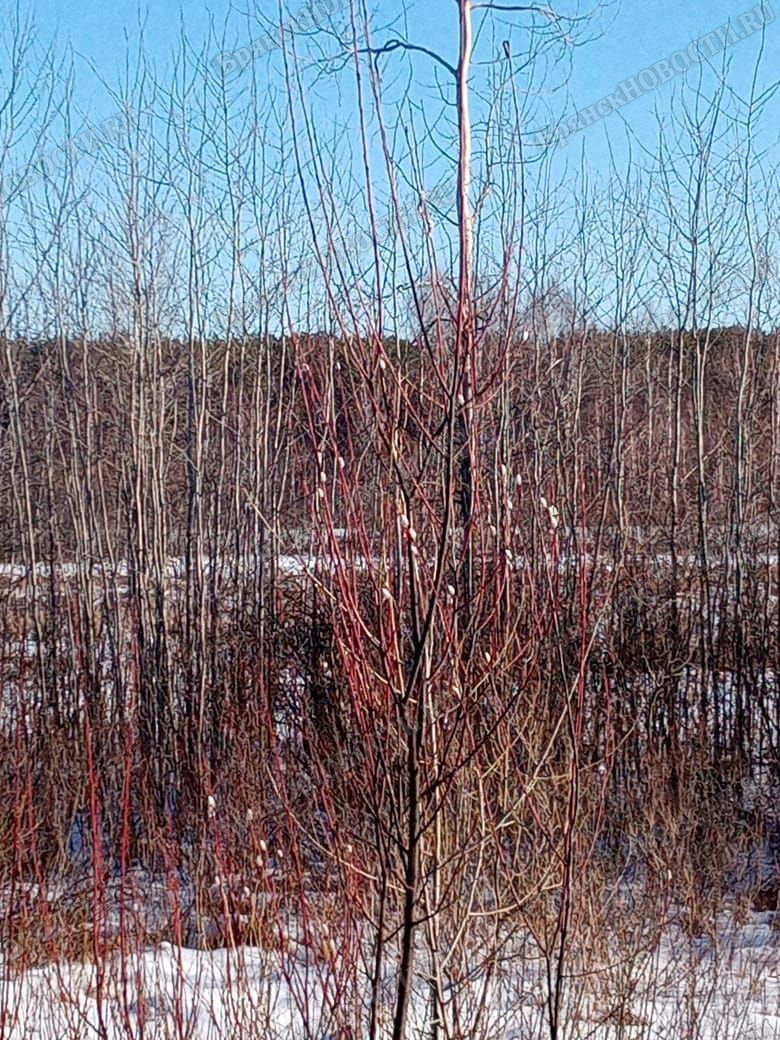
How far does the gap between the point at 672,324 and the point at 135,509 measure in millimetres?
4630

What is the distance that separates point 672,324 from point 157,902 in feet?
19.6

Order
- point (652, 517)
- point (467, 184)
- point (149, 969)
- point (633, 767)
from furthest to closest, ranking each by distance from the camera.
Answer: point (652, 517), point (633, 767), point (149, 969), point (467, 184)

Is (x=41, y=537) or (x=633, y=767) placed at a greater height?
(x=41, y=537)

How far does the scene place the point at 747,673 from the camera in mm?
7555

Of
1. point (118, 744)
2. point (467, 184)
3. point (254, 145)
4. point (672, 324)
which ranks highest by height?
point (254, 145)

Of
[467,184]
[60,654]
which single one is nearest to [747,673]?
[60,654]

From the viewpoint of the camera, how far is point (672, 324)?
8555mm

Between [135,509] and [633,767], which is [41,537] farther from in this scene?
[633,767]

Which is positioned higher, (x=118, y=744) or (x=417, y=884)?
(x=417, y=884)

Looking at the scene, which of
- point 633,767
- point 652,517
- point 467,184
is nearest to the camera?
point 467,184

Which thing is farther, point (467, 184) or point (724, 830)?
point (724, 830)

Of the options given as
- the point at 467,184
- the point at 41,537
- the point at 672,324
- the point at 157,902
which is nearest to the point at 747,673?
the point at 672,324

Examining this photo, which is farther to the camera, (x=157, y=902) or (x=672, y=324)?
(x=672, y=324)

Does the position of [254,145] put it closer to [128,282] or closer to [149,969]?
[128,282]
